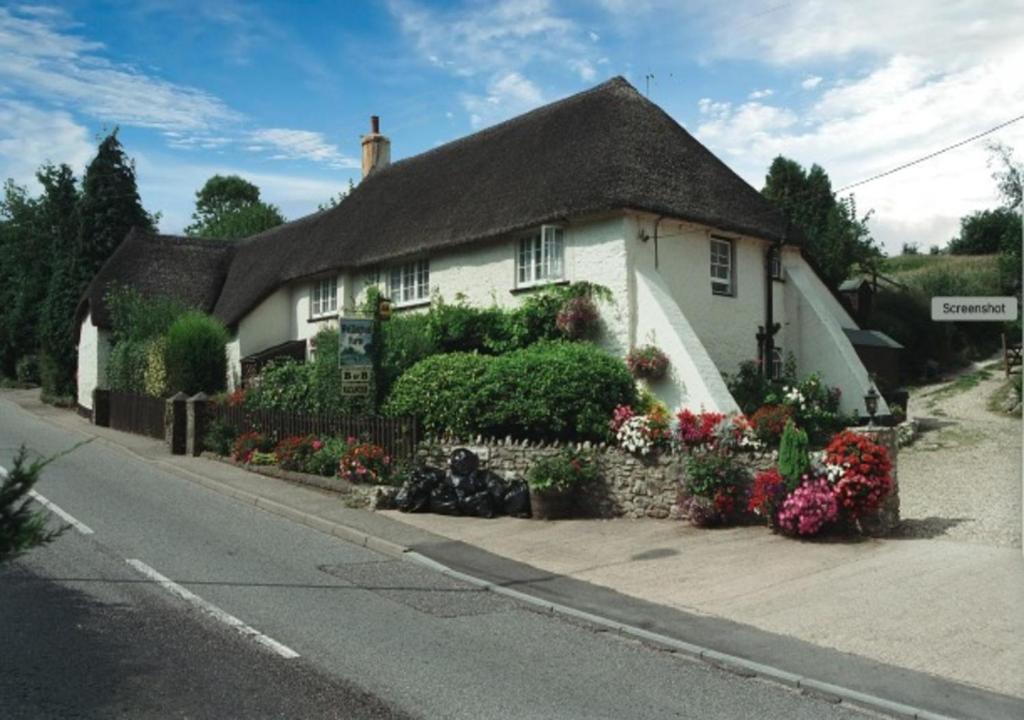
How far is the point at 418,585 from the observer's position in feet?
31.8

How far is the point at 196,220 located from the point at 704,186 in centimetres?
5890

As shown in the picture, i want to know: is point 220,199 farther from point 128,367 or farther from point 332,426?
point 332,426

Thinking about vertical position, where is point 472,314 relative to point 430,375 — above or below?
above

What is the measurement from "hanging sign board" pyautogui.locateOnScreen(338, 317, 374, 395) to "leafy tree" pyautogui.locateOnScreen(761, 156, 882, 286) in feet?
92.2

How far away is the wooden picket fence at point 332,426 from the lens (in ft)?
52.4

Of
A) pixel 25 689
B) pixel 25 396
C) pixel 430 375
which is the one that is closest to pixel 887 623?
pixel 25 689

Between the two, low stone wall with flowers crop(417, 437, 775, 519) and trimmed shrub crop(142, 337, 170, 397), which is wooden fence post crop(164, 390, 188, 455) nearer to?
trimmed shrub crop(142, 337, 170, 397)

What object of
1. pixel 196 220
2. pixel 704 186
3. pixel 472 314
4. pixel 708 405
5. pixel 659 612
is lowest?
pixel 659 612

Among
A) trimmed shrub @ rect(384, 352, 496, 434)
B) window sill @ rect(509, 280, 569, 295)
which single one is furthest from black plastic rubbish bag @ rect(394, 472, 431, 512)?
window sill @ rect(509, 280, 569, 295)

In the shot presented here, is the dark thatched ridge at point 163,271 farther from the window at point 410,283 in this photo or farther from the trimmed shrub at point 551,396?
the trimmed shrub at point 551,396

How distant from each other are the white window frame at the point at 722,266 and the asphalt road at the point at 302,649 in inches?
441

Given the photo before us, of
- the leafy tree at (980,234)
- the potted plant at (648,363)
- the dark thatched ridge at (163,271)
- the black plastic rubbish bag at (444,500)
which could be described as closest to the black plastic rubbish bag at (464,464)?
the black plastic rubbish bag at (444,500)

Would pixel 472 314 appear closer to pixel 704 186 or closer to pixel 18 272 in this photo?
pixel 704 186

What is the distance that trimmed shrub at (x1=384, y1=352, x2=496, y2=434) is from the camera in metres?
15.5
